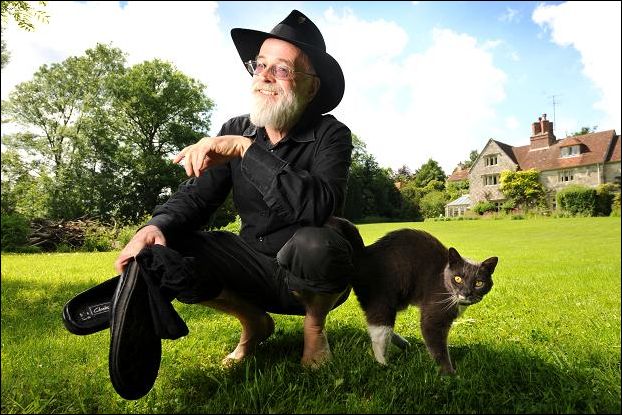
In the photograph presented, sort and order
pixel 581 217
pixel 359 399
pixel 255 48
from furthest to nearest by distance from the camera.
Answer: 1. pixel 255 48
2. pixel 581 217
3. pixel 359 399

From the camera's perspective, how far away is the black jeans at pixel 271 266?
186 centimetres

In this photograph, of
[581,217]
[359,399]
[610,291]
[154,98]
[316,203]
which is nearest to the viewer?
[359,399]

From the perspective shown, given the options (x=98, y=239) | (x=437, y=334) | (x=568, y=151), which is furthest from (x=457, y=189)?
(x=98, y=239)

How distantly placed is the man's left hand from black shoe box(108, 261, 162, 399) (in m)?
0.47

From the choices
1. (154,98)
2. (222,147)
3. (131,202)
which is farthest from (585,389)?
(154,98)

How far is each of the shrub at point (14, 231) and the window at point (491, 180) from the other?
7090mm

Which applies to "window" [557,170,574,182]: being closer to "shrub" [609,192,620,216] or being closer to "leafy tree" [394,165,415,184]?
"shrub" [609,192,620,216]

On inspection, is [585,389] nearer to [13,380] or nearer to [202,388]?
[202,388]

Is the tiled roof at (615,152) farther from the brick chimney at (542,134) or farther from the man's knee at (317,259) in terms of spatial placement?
the man's knee at (317,259)

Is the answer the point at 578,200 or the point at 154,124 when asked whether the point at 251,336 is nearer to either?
the point at 578,200

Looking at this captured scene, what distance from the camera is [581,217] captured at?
226 cm

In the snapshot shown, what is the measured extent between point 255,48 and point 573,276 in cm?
463

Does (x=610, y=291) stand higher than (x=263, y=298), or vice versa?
(x=263, y=298)

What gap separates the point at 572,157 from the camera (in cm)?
253
